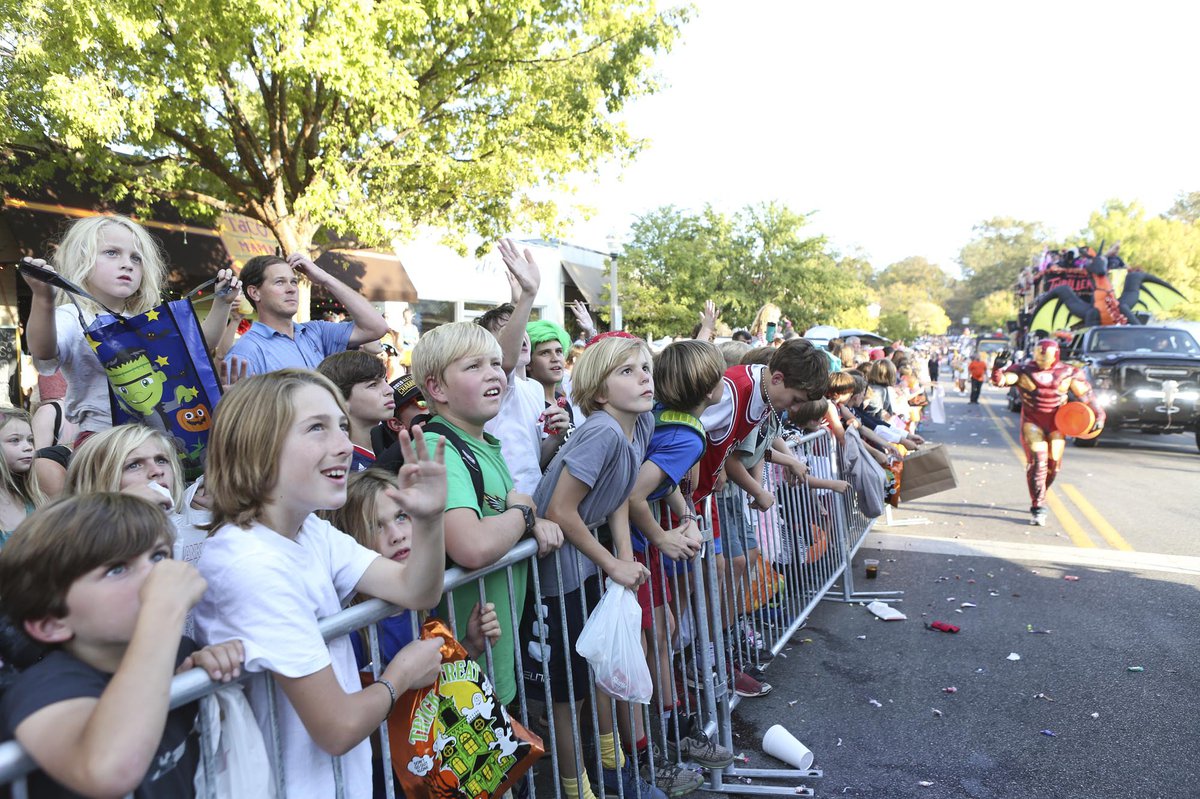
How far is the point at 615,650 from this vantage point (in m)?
2.94

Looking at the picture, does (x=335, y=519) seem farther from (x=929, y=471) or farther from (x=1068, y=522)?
(x=1068, y=522)

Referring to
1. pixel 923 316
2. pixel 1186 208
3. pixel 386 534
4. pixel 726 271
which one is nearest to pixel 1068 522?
pixel 386 534

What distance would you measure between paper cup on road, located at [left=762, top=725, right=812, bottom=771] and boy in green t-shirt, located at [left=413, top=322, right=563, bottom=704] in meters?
1.67

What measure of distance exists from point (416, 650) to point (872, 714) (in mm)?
3126

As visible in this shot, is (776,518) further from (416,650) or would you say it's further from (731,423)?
(416,650)

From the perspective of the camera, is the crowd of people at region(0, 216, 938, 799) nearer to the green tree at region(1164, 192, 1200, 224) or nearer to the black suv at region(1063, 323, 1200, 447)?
the black suv at region(1063, 323, 1200, 447)

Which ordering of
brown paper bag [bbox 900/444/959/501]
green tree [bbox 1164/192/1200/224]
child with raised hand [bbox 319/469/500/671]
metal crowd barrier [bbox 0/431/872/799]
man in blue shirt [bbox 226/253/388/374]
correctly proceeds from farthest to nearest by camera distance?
green tree [bbox 1164/192/1200/224] → brown paper bag [bbox 900/444/959/501] → man in blue shirt [bbox 226/253/388/374] → child with raised hand [bbox 319/469/500/671] → metal crowd barrier [bbox 0/431/872/799]

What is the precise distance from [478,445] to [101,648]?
58.2 inches

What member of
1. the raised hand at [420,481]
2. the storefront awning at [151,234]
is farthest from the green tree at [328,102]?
the raised hand at [420,481]

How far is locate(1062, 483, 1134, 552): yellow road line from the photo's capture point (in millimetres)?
7801

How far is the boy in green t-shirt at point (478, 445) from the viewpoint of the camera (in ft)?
9.00

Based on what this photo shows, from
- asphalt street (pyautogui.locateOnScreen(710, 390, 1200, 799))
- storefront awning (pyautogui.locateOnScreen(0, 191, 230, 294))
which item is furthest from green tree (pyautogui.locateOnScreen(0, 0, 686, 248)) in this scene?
asphalt street (pyautogui.locateOnScreen(710, 390, 1200, 799))

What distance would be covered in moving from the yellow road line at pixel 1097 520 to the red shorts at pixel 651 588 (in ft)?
19.3

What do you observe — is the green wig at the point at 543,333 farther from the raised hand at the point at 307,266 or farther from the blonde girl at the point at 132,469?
the blonde girl at the point at 132,469
